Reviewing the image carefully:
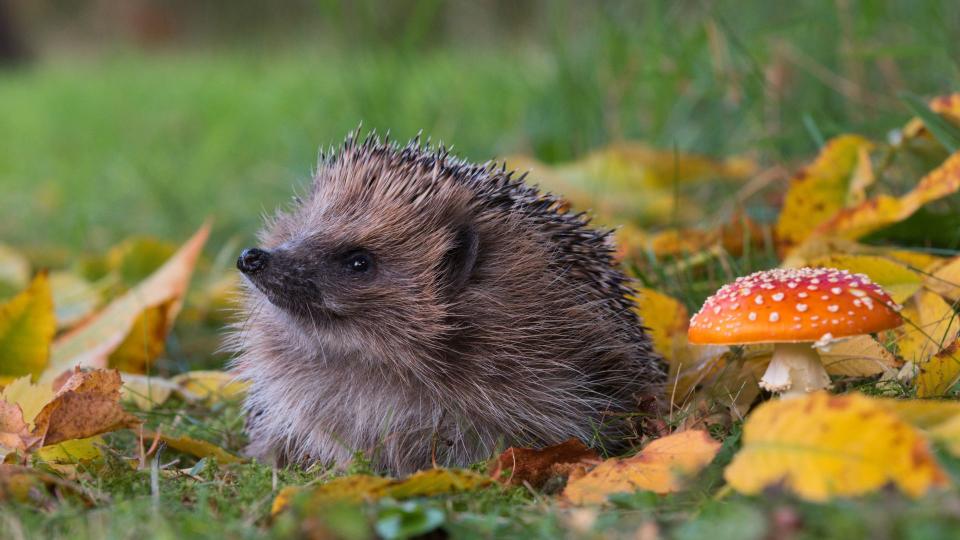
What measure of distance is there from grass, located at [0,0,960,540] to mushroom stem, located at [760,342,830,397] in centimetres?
25

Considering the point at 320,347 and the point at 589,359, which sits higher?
the point at 320,347

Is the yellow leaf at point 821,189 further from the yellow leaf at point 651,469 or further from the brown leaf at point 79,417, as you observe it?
the brown leaf at point 79,417

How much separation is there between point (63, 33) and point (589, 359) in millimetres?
31015

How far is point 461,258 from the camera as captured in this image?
3330mm

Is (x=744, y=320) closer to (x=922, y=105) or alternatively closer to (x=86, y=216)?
(x=922, y=105)

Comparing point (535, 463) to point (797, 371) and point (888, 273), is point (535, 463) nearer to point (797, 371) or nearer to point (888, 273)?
point (797, 371)

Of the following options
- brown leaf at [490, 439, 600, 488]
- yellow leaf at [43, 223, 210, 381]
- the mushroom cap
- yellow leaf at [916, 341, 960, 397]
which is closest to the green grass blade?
yellow leaf at [916, 341, 960, 397]

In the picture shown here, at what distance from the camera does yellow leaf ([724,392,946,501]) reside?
202 cm

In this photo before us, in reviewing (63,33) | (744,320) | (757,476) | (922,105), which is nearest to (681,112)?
(922,105)

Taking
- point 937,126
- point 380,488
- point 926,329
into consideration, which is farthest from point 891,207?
point 380,488

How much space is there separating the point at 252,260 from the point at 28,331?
122 cm

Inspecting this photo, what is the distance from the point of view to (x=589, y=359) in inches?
131

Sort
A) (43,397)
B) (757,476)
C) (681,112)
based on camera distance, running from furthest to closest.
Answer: (681,112)
(43,397)
(757,476)

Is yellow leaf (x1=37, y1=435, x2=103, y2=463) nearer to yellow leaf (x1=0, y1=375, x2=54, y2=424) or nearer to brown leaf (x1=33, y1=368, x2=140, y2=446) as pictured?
brown leaf (x1=33, y1=368, x2=140, y2=446)
